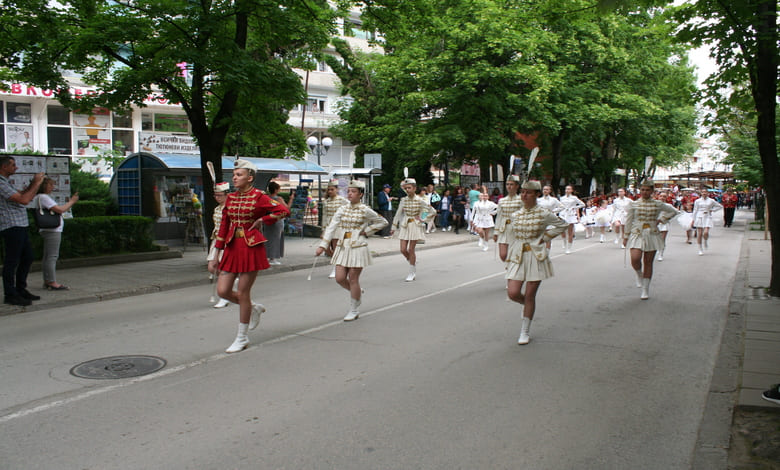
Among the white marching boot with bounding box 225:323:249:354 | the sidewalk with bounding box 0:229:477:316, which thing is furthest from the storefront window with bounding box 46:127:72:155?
the white marching boot with bounding box 225:323:249:354

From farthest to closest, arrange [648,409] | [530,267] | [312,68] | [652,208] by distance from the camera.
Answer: [312,68] → [652,208] → [530,267] → [648,409]

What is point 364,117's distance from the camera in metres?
31.8

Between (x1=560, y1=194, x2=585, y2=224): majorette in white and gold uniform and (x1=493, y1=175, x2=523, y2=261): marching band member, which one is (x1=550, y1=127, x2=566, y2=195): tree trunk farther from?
(x1=493, y1=175, x2=523, y2=261): marching band member

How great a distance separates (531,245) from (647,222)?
165 inches

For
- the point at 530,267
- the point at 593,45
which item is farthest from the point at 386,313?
the point at 593,45

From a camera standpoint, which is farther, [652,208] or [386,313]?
[652,208]

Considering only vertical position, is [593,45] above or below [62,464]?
above

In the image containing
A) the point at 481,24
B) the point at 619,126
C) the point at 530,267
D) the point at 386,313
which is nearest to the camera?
the point at 530,267

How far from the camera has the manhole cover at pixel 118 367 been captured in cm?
567

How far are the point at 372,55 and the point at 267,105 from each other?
17.6 m

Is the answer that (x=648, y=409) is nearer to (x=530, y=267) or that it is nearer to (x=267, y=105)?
(x=530, y=267)

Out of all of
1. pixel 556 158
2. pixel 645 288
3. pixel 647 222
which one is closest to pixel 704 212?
pixel 647 222

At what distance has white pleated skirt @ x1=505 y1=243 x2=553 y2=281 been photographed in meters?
6.81

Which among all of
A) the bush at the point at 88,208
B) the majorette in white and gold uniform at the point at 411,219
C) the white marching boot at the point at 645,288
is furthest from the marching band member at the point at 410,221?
the bush at the point at 88,208
